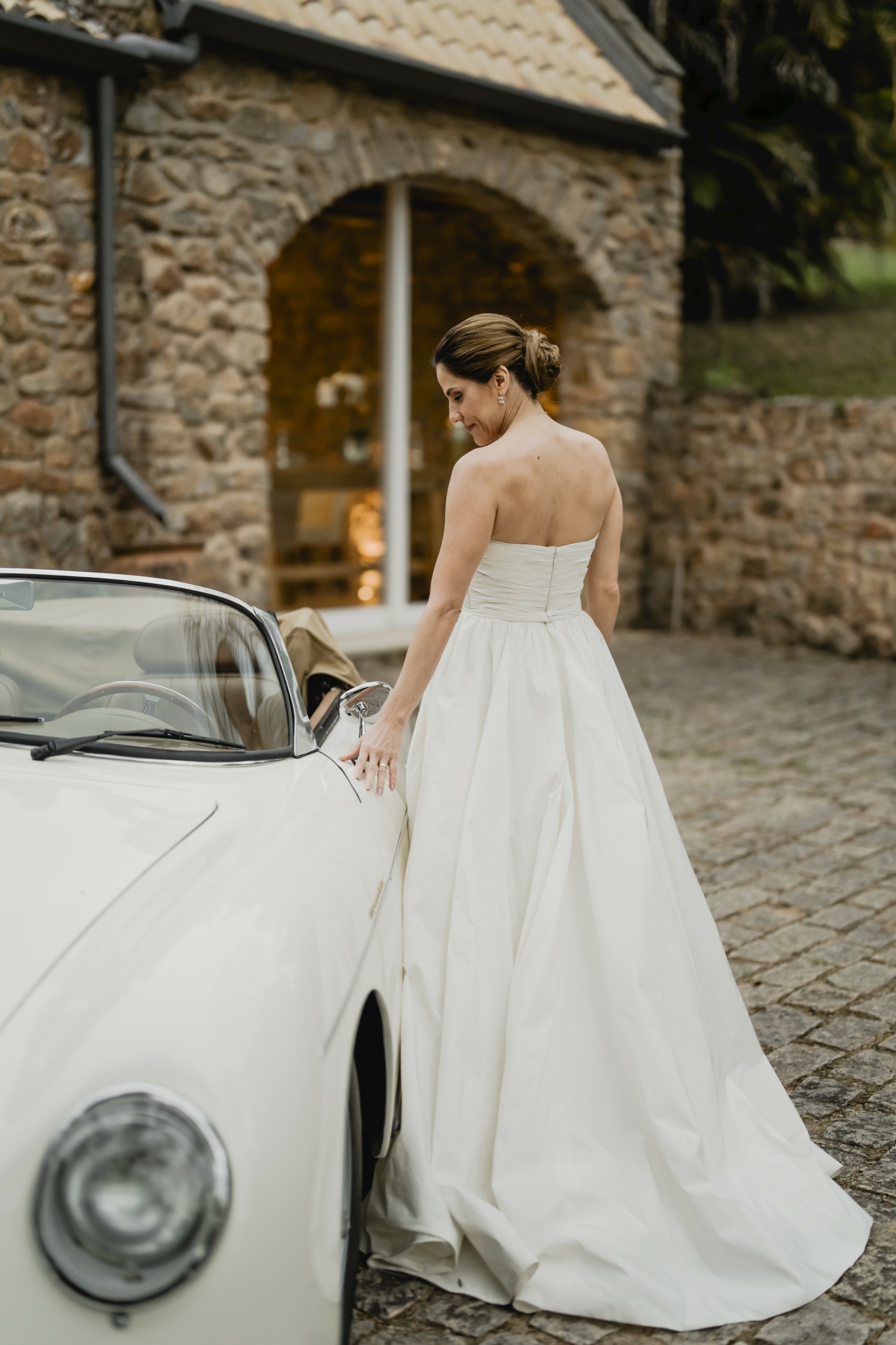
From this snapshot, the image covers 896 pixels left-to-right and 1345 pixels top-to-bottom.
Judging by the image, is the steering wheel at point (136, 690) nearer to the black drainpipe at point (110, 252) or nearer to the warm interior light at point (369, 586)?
the black drainpipe at point (110, 252)

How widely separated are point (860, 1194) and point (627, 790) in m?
1.02

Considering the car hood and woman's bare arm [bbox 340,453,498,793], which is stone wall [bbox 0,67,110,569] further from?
the car hood

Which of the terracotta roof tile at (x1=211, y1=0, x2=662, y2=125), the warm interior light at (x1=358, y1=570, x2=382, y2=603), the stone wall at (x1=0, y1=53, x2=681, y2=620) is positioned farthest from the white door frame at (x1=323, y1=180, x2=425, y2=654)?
the terracotta roof tile at (x1=211, y1=0, x2=662, y2=125)

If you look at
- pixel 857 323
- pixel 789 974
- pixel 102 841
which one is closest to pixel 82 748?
pixel 102 841

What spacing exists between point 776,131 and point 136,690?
13.8 metres

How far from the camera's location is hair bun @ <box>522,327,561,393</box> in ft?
9.39

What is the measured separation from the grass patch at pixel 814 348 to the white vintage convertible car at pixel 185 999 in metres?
9.36

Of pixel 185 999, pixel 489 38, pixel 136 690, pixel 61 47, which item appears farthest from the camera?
pixel 489 38

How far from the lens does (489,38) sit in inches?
375

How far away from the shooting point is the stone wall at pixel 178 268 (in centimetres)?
723

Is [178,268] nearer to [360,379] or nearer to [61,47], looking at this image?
[61,47]

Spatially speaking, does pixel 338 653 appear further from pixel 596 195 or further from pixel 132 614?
pixel 596 195

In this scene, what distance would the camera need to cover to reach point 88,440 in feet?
25.1

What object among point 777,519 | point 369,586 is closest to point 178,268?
point 369,586
